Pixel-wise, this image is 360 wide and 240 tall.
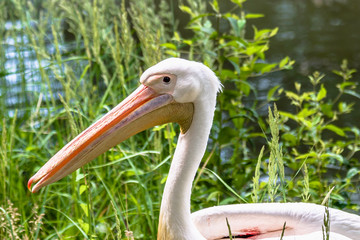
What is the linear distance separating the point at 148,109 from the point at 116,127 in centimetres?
14

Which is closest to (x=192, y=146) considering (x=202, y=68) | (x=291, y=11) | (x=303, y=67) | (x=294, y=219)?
(x=202, y=68)

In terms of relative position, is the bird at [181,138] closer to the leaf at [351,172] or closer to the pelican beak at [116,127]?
the pelican beak at [116,127]

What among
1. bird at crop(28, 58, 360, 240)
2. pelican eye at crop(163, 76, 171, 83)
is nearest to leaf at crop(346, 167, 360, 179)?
bird at crop(28, 58, 360, 240)

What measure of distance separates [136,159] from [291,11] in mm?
4181

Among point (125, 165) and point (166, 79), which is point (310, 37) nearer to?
point (125, 165)

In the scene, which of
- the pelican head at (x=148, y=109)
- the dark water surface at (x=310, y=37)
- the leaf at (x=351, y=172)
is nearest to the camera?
the pelican head at (x=148, y=109)

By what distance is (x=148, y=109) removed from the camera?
93.0 inches

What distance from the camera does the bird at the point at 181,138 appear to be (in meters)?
2.32

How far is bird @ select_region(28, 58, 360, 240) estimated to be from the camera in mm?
2324

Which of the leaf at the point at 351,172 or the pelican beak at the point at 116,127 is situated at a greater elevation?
the pelican beak at the point at 116,127

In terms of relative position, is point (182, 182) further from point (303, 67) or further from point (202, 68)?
point (303, 67)

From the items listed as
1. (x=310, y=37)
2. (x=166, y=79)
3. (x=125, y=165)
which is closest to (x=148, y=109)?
(x=166, y=79)

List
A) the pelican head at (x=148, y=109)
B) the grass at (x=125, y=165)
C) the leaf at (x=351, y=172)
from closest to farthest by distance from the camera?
the pelican head at (x=148, y=109) < the grass at (x=125, y=165) < the leaf at (x=351, y=172)

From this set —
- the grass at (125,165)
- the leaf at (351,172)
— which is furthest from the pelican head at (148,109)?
the leaf at (351,172)
